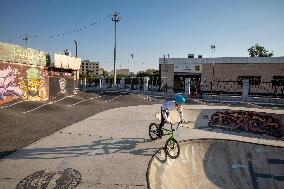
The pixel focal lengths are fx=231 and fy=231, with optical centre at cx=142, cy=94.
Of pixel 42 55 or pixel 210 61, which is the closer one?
pixel 42 55

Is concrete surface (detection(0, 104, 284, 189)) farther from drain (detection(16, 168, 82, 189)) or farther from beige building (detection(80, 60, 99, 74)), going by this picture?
beige building (detection(80, 60, 99, 74))

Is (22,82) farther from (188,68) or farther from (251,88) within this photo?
(251,88)

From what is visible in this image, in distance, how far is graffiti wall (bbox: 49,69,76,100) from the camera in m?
23.8

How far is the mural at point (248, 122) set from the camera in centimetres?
1545

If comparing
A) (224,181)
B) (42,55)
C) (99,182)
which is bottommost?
(224,181)

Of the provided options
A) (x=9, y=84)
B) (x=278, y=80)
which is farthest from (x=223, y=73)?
(x=9, y=84)

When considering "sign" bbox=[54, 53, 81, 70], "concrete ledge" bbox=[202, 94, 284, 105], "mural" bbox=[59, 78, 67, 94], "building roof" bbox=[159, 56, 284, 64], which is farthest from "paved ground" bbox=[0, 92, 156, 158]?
"building roof" bbox=[159, 56, 284, 64]

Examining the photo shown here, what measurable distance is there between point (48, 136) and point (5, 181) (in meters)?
4.42

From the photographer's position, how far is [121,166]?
7.58 m

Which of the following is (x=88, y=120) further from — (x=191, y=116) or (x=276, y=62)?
(x=276, y=62)

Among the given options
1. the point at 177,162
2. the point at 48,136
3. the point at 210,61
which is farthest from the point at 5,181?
the point at 210,61

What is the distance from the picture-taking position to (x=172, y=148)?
8797 mm

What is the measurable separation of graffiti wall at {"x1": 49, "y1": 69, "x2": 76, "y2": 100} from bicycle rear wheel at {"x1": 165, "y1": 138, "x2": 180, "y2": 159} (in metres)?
17.9

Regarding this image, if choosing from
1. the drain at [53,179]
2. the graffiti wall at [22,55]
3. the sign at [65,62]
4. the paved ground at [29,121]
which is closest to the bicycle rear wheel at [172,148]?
the drain at [53,179]
